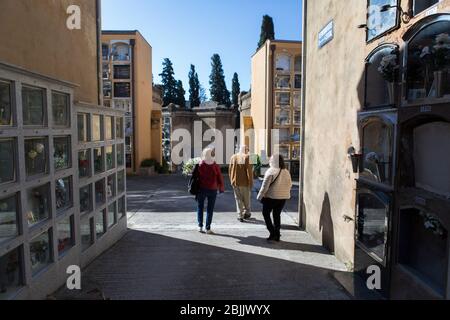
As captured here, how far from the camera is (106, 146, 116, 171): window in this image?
4.65 meters

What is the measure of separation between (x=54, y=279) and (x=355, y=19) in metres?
3.81

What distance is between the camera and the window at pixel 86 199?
3.93 meters

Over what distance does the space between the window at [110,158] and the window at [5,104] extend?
2.13 m

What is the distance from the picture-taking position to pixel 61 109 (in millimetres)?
3381

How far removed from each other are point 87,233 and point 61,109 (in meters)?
1.45

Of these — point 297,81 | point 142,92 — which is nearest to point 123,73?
point 142,92

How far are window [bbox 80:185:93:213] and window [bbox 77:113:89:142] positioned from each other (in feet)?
1.75

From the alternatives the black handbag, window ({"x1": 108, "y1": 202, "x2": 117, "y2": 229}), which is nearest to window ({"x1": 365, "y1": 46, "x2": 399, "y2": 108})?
the black handbag

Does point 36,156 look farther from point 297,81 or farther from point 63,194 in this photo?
point 297,81

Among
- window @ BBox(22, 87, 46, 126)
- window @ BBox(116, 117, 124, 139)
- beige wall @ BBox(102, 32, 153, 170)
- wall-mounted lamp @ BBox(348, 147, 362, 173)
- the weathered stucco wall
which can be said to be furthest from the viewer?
beige wall @ BBox(102, 32, 153, 170)

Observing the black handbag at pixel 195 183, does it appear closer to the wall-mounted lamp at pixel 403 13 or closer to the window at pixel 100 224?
the window at pixel 100 224

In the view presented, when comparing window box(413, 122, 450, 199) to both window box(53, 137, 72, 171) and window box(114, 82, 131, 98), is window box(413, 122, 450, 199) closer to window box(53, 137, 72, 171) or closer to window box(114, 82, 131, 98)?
window box(53, 137, 72, 171)
